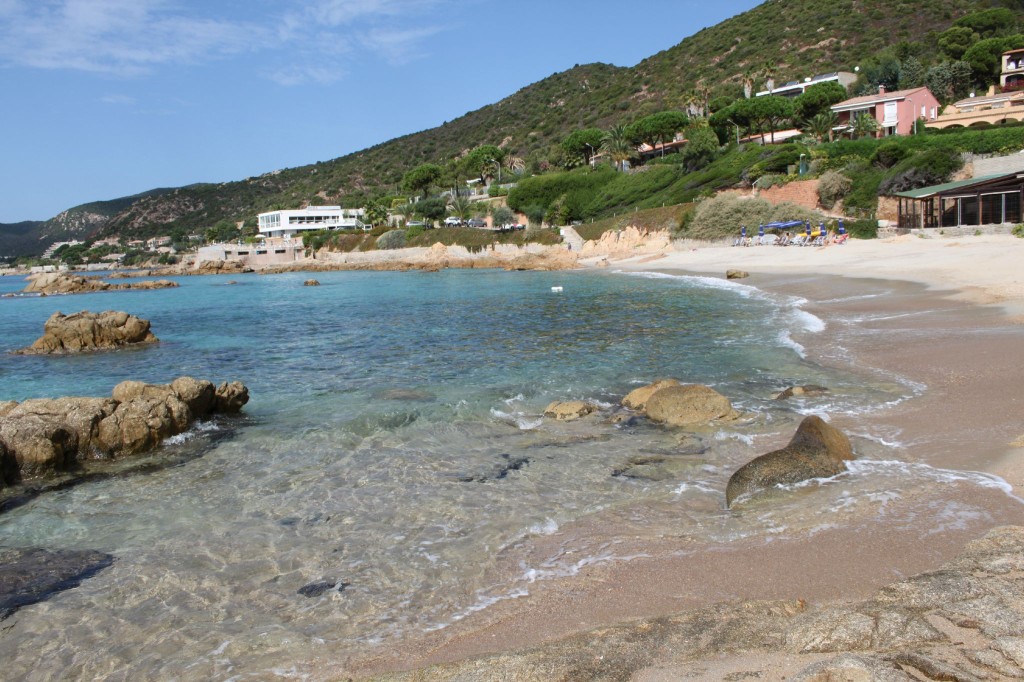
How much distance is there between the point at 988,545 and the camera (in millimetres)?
4996

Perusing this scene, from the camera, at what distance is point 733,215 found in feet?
168

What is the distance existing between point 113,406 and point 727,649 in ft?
32.2

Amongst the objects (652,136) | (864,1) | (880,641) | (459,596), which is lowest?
(459,596)

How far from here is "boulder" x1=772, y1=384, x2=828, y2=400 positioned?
1086cm

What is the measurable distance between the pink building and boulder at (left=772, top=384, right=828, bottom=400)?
61.1 meters

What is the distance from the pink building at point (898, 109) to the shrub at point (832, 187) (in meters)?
16.8

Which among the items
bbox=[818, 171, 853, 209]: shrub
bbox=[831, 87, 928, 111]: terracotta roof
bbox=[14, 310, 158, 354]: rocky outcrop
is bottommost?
bbox=[14, 310, 158, 354]: rocky outcrop

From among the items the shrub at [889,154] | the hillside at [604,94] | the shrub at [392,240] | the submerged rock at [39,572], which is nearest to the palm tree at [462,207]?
the shrub at [392,240]

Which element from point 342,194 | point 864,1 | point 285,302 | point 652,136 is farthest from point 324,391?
point 342,194

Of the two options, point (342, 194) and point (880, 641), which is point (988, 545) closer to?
point (880, 641)

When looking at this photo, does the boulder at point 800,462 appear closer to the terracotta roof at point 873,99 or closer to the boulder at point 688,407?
the boulder at point 688,407

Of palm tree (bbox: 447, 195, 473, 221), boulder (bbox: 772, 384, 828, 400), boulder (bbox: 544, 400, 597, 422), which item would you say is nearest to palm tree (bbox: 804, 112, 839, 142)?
palm tree (bbox: 447, 195, 473, 221)

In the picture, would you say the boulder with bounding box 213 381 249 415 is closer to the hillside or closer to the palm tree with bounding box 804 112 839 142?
the palm tree with bounding box 804 112 839 142

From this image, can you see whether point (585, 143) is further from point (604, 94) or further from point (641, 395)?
point (641, 395)
